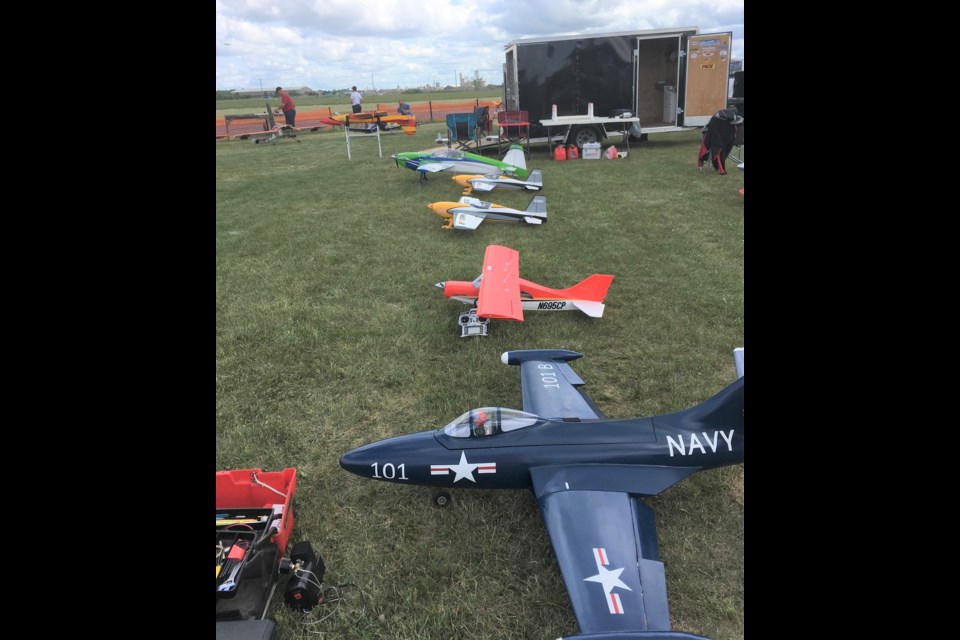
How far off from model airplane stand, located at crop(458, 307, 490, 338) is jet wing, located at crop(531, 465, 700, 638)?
3.29 metres

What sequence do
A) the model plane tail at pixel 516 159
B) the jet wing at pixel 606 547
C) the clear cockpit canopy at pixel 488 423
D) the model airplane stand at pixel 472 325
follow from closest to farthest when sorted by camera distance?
1. the jet wing at pixel 606 547
2. the clear cockpit canopy at pixel 488 423
3. the model airplane stand at pixel 472 325
4. the model plane tail at pixel 516 159

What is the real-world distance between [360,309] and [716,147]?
13.3 m

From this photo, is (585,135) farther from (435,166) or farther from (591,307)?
(591,307)

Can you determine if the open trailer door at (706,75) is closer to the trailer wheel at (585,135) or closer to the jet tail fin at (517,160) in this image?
the trailer wheel at (585,135)

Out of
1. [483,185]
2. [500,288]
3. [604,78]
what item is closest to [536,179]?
[483,185]

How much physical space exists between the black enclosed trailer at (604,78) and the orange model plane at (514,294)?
45.2 feet

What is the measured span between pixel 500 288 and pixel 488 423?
128 inches

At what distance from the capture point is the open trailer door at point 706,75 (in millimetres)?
18453

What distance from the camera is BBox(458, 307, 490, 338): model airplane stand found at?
724cm

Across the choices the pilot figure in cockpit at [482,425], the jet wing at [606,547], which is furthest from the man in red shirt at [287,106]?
the jet wing at [606,547]

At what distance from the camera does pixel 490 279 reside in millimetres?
7582

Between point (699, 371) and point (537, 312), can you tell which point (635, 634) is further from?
point (537, 312)

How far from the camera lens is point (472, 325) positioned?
24.0ft

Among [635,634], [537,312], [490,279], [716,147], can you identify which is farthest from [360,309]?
[716,147]
